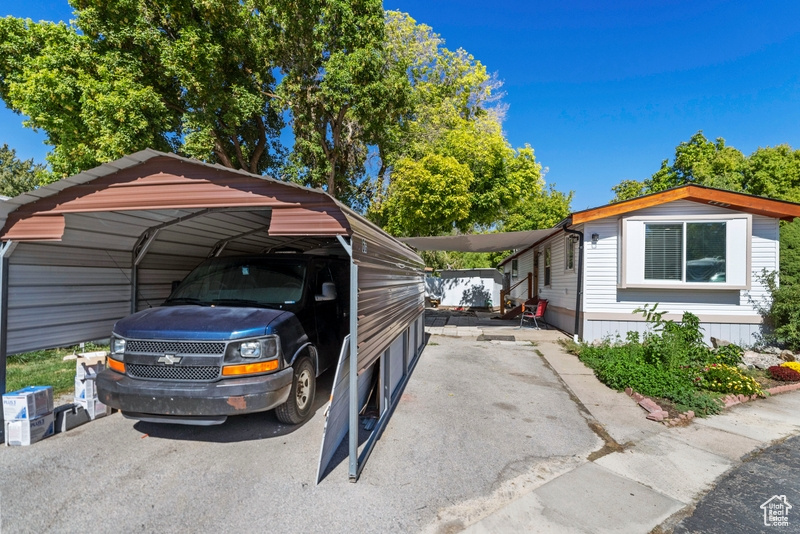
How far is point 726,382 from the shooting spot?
18.4ft

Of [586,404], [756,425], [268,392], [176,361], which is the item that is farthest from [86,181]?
[756,425]

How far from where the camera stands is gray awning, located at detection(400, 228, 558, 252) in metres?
11.0

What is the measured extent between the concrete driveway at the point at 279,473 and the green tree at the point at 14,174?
26824 millimetres

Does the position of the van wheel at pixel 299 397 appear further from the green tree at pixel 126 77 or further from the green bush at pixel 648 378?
the green tree at pixel 126 77

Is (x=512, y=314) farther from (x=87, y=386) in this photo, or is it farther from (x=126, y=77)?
(x=126, y=77)

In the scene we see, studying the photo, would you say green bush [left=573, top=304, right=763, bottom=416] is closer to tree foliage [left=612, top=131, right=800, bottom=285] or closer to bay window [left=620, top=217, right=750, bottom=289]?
bay window [left=620, top=217, right=750, bottom=289]

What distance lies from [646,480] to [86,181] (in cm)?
583

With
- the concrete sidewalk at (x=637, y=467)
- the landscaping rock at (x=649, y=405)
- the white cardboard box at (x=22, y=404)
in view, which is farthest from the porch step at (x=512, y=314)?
the white cardboard box at (x=22, y=404)

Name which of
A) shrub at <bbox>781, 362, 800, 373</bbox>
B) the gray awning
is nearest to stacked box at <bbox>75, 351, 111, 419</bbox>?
the gray awning

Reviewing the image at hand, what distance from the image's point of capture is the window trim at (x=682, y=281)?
8.02 metres

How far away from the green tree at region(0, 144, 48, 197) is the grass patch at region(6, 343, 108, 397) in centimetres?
2158

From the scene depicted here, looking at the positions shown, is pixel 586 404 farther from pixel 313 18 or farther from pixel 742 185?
pixel 742 185

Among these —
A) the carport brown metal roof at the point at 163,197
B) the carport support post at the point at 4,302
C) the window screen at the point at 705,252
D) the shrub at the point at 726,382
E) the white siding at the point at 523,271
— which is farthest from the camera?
the white siding at the point at 523,271

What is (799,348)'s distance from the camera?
782 centimetres
